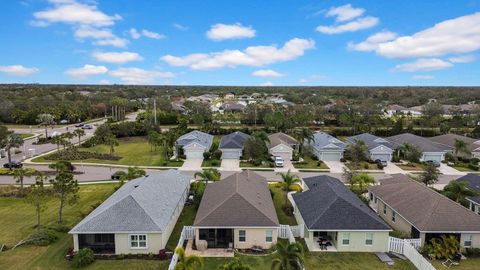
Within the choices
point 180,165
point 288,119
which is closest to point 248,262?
point 180,165

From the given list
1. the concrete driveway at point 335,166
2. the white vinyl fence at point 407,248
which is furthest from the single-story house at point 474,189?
the concrete driveway at point 335,166

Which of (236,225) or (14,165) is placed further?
(14,165)

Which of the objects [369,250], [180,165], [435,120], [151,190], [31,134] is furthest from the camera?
[435,120]

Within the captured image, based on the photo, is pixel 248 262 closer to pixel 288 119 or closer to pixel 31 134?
pixel 288 119

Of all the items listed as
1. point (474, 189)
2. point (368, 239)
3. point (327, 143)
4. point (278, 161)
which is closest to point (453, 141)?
point (327, 143)

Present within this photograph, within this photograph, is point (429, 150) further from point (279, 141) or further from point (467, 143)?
point (279, 141)

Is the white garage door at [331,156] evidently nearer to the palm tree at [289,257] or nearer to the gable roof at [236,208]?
the gable roof at [236,208]
